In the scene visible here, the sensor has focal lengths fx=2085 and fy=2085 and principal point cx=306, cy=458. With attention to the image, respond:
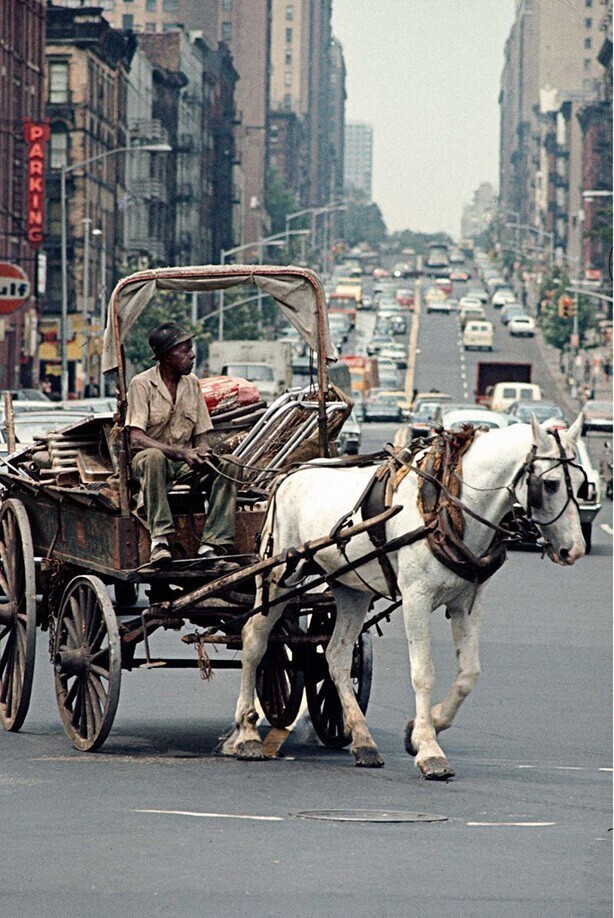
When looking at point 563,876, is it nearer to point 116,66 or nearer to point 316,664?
point 316,664

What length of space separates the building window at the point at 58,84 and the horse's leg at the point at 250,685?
84.2 meters

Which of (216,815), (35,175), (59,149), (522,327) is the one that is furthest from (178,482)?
(522,327)

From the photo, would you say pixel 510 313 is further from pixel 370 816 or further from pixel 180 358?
pixel 370 816

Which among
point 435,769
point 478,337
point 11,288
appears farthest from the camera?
point 478,337

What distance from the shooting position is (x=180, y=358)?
12.3m

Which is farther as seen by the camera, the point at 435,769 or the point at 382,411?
the point at 382,411

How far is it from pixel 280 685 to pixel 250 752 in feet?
4.66

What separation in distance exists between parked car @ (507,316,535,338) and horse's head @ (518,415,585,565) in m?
136

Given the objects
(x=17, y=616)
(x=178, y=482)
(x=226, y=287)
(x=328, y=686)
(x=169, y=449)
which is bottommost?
(x=328, y=686)

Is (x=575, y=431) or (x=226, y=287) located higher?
(x=226, y=287)

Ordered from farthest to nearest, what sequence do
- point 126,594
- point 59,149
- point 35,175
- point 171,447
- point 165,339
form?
point 59,149
point 35,175
point 126,594
point 165,339
point 171,447

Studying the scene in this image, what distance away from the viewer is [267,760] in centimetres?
1211

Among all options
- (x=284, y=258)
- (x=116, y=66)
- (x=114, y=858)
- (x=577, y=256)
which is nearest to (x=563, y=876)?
(x=114, y=858)

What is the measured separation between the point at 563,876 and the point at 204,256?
133 meters
